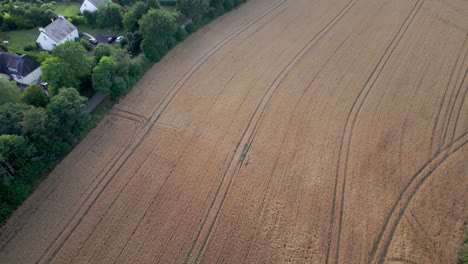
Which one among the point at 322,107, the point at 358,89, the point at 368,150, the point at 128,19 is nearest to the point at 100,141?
the point at 128,19

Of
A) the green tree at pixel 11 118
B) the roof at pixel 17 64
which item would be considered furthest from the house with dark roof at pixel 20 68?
the green tree at pixel 11 118

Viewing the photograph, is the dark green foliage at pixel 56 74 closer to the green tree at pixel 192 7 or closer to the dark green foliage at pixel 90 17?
the dark green foliage at pixel 90 17

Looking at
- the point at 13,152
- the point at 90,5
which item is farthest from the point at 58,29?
the point at 13,152

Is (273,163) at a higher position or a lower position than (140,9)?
lower

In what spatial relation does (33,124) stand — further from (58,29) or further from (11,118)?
(58,29)

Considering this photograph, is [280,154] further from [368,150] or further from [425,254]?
[425,254]

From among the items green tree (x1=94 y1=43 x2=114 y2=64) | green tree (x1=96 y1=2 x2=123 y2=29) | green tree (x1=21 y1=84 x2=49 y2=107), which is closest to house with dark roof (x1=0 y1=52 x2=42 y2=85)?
green tree (x1=21 y1=84 x2=49 y2=107)
